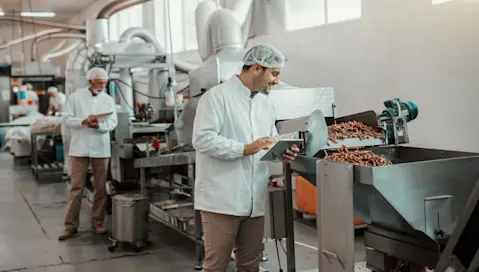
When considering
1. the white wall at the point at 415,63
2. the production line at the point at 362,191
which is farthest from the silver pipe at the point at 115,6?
the production line at the point at 362,191

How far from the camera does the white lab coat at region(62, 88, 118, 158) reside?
4156mm

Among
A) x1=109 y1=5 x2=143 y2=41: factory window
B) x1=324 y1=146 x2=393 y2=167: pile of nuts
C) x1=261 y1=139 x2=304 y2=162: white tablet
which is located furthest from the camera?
x1=109 y1=5 x2=143 y2=41: factory window

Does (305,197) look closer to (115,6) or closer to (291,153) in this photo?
(291,153)

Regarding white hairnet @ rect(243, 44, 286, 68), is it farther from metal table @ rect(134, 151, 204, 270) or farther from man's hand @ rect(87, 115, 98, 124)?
man's hand @ rect(87, 115, 98, 124)

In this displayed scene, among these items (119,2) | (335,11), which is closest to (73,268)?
(335,11)

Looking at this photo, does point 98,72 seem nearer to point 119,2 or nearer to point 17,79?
point 119,2

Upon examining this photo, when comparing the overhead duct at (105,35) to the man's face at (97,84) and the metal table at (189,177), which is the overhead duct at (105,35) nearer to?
the man's face at (97,84)

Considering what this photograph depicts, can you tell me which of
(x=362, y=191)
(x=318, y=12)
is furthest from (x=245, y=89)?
(x=318, y=12)

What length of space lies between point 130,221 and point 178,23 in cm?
530

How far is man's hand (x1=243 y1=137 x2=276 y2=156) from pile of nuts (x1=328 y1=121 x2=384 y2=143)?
0.83 ft

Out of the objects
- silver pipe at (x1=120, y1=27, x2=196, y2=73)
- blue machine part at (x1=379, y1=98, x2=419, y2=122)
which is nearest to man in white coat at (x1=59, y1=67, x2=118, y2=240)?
silver pipe at (x1=120, y1=27, x2=196, y2=73)

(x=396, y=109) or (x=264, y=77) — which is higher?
(x=264, y=77)

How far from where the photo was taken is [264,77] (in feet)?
7.12

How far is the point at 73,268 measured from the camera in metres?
3.53
